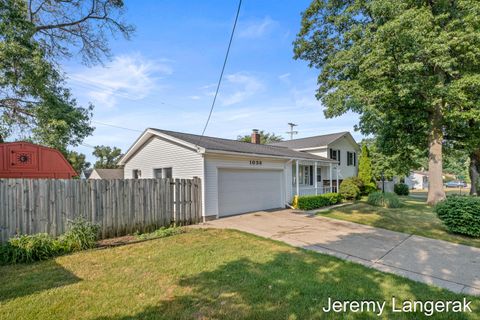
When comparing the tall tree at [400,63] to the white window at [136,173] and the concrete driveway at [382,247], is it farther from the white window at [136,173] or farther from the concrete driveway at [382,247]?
the white window at [136,173]

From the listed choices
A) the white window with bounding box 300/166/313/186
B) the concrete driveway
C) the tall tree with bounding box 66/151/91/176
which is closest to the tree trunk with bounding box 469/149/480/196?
the white window with bounding box 300/166/313/186

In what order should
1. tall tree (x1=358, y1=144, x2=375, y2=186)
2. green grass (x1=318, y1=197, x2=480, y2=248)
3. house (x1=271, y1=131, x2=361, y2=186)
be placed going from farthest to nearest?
1. tall tree (x1=358, y1=144, x2=375, y2=186)
2. house (x1=271, y1=131, x2=361, y2=186)
3. green grass (x1=318, y1=197, x2=480, y2=248)

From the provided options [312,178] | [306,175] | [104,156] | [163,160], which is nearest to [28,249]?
[163,160]

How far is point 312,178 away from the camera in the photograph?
19.0 meters

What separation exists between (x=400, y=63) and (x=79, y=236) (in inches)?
591

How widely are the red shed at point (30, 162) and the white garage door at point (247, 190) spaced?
576cm

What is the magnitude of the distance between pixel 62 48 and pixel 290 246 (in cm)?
1701

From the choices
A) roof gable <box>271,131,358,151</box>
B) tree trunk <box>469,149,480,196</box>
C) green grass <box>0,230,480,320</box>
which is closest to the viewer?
green grass <box>0,230,480,320</box>

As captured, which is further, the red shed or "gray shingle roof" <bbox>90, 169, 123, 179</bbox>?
"gray shingle roof" <bbox>90, 169, 123, 179</bbox>

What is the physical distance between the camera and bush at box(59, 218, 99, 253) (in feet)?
19.4

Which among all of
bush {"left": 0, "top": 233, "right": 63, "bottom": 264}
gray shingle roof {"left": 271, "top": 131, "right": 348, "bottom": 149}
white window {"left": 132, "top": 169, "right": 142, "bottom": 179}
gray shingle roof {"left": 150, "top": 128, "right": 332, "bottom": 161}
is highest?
gray shingle roof {"left": 271, "top": 131, "right": 348, "bottom": 149}

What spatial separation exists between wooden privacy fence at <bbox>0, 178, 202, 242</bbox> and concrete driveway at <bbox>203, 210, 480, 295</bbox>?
1.43 m

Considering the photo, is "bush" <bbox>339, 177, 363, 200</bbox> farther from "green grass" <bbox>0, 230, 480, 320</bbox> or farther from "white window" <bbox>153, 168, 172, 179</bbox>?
"green grass" <bbox>0, 230, 480, 320</bbox>

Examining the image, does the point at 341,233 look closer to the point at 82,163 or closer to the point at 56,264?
the point at 56,264
